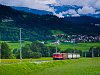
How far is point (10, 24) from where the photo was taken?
625ft

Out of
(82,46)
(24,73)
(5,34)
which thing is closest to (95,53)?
(82,46)

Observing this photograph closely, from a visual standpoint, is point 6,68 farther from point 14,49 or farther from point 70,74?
point 14,49

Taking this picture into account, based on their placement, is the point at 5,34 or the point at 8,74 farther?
the point at 5,34

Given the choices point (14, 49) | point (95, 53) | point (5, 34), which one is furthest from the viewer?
point (95, 53)

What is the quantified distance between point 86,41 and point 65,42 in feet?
40.3

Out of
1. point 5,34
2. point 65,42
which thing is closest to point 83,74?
point 5,34

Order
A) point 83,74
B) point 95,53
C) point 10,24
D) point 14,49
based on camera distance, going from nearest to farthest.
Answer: point 83,74, point 14,49, point 95,53, point 10,24

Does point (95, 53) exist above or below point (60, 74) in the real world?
below

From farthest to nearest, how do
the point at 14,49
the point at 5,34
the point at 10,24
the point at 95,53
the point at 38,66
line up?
the point at 10,24 → the point at 95,53 → the point at 5,34 → the point at 14,49 → the point at 38,66

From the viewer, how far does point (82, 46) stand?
18888 centimetres

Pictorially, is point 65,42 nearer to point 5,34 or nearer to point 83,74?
point 5,34

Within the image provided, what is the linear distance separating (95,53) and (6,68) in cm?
13101

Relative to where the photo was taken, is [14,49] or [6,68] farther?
[14,49]

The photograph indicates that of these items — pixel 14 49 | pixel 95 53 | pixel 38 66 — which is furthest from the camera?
pixel 95 53
